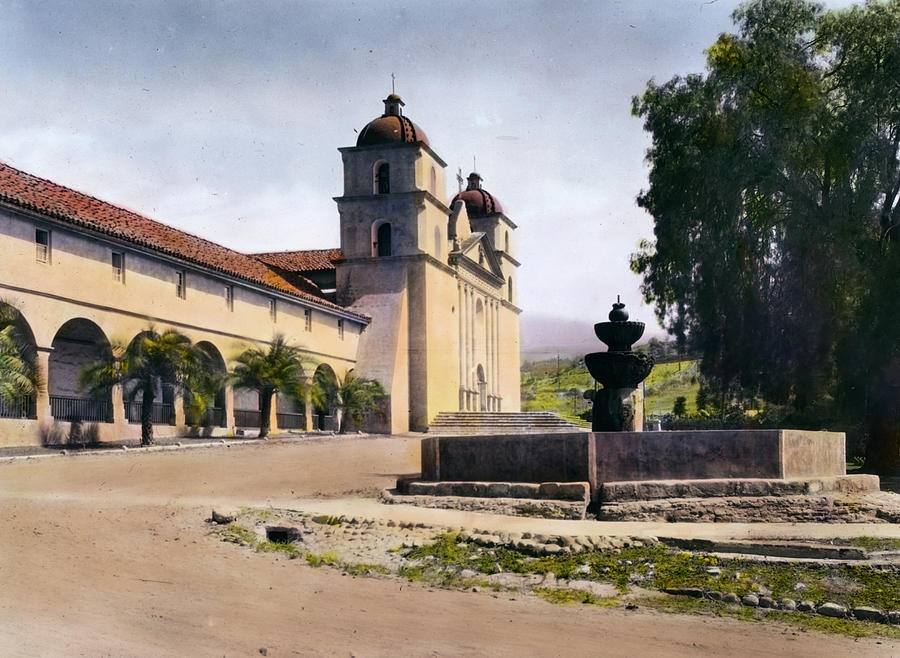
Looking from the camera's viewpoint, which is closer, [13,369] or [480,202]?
[13,369]

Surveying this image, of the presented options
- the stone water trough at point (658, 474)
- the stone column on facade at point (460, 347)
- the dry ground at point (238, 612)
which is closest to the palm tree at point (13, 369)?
the dry ground at point (238, 612)

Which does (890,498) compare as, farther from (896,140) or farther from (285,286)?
(285,286)

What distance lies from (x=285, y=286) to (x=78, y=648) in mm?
31359

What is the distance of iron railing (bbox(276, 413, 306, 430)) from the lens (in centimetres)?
3453

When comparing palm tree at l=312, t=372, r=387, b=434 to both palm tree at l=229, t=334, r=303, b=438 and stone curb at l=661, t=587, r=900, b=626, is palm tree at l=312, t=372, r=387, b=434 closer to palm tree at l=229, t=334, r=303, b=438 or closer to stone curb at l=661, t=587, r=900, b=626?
palm tree at l=229, t=334, r=303, b=438

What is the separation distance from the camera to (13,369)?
19.1 m

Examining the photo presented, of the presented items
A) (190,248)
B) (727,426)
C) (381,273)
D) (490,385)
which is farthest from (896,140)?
(490,385)

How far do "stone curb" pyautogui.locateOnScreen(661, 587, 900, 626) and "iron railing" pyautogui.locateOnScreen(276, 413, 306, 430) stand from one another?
27281 mm

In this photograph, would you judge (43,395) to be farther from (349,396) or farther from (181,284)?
(349,396)

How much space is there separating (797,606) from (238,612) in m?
4.28

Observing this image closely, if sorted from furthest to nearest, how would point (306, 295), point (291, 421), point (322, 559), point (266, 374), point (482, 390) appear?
point (482, 390) → point (306, 295) → point (291, 421) → point (266, 374) → point (322, 559)

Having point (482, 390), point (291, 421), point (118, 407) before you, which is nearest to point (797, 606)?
point (118, 407)

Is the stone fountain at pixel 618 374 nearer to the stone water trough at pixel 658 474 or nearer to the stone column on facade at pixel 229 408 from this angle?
the stone water trough at pixel 658 474

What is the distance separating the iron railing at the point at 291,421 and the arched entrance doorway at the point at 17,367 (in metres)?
12.2
